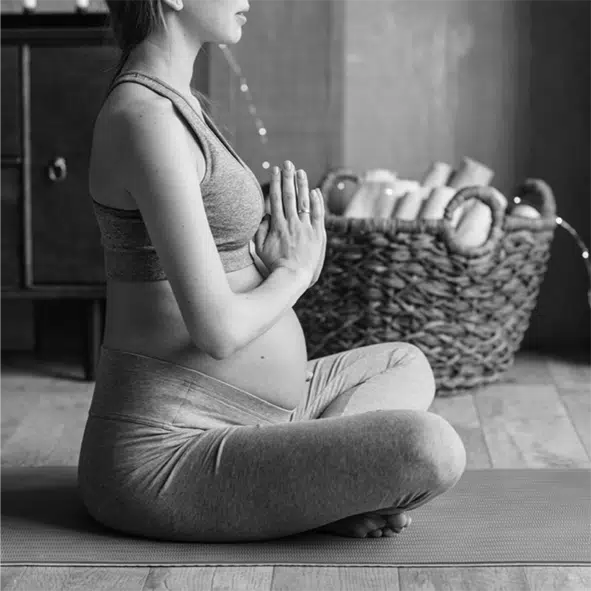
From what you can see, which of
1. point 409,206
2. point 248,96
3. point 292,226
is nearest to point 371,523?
point 292,226

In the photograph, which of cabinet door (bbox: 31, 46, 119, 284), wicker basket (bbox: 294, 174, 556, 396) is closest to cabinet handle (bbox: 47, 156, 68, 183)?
cabinet door (bbox: 31, 46, 119, 284)

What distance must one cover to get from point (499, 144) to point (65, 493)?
195cm

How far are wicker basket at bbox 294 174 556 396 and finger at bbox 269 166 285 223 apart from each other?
3.05 feet

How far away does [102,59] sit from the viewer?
286cm

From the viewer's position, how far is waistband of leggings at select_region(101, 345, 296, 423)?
161 centimetres

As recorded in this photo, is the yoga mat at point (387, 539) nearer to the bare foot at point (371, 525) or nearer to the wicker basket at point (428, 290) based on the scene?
the bare foot at point (371, 525)

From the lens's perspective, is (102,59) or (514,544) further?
(102,59)

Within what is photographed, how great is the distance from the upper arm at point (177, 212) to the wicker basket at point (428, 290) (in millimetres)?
1185


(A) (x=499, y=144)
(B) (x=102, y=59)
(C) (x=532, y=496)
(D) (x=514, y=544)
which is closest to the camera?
(D) (x=514, y=544)

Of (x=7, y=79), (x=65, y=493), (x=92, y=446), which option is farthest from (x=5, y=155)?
(x=92, y=446)

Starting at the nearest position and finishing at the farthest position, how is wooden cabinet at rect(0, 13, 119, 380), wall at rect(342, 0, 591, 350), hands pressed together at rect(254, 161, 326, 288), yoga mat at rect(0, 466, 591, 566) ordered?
yoga mat at rect(0, 466, 591, 566)
hands pressed together at rect(254, 161, 326, 288)
wooden cabinet at rect(0, 13, 119, 380)
wall at rect(342, 0, 591, 350)

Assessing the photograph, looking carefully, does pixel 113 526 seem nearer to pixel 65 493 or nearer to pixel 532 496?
pixel 65 493

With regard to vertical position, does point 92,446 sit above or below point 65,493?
above

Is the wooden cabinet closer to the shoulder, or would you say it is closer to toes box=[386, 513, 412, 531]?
the shoulder
